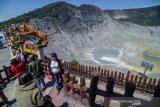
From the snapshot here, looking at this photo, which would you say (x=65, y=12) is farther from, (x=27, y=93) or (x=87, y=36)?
(x=27, y=93)

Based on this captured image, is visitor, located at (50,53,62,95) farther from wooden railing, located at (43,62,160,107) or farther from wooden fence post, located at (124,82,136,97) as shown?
wooden fence post, located at (124,82,136,97)

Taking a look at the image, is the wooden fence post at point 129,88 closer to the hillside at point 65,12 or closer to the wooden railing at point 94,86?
the wooden railing at point 94,86

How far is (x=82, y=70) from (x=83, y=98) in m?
5.33

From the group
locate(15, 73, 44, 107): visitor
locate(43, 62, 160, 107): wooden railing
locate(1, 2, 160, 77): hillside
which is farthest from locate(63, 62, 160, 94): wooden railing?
locate(1, 2, 160, 77): hillside

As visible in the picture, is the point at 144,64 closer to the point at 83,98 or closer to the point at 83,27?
the point at 83,98

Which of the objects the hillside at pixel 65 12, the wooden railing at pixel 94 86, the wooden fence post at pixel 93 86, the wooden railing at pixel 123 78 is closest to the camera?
the wooden railing at pixel 94 86

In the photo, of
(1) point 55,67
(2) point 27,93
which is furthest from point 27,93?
(1) point 55,67

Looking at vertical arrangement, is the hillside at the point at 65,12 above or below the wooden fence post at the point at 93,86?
above

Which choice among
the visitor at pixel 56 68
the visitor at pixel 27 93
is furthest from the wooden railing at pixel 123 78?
the visitor at pixel 27 93

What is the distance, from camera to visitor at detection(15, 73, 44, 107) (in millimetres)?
3166

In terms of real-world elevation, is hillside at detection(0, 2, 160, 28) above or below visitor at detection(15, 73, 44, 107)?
above

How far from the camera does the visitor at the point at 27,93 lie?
10.4ft

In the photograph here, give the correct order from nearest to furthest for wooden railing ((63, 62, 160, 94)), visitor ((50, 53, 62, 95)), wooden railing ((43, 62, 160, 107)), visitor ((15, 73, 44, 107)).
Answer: visitor ((15, 73, 44, 107)) → wooden railing ((43, 62, 160, 107)) → visitor ((50, 53, 62, 95)) → wooden railing ((63, 62, 160, 94))

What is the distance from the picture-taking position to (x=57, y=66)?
628 cm
